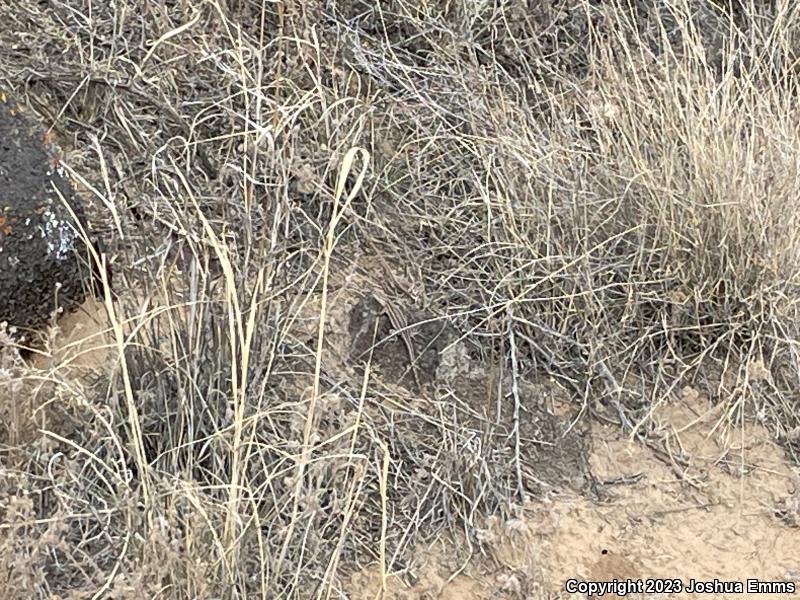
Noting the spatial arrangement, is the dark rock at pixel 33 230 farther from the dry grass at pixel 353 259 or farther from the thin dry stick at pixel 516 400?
the thin dry stick at pixel 516 400

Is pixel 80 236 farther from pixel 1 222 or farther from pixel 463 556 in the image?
pixel 463 556

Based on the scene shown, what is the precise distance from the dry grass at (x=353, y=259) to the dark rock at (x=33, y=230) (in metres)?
0.11

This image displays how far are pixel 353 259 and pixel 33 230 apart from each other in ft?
2.59

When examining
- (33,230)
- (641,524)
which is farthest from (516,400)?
(33,230)

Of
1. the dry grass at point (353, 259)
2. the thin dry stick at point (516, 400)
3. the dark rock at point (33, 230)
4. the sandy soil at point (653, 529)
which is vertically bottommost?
the sandy soil at point (653, 529)

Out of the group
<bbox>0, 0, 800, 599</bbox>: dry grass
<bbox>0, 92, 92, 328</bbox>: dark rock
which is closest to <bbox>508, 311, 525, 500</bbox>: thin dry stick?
<bbox>0, 0, 800, 599</bbox>: dry grass

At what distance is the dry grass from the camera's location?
1.86m

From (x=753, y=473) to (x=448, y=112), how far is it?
1232 mm

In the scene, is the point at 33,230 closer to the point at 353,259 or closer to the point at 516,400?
the point at 353,259

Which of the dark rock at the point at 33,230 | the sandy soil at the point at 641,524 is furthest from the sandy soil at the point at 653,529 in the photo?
the dark rock at the point at 33,230

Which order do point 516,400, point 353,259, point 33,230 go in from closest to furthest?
point 33,230, point 516,400, point 353,259

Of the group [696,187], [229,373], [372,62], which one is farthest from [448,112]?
[229,373]

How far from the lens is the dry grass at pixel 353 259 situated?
186cm

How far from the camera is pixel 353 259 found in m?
2.68
